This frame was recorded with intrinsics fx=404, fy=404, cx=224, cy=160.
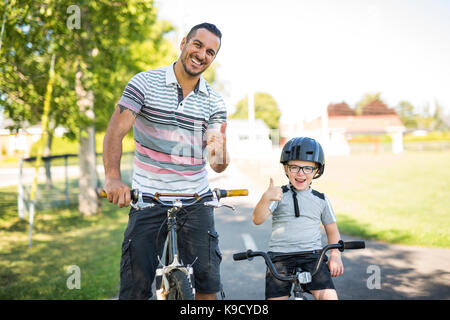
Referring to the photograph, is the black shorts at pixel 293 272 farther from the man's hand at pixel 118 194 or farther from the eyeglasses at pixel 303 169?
the man's hand at pixel 118 194

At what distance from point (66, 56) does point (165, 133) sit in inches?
251

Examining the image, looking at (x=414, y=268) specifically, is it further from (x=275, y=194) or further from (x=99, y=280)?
(x=99, y=280)

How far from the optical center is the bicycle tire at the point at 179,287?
2.56 m

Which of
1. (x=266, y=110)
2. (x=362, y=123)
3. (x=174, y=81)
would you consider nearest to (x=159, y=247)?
(x=174, y=81)

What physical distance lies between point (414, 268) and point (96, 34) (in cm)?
739

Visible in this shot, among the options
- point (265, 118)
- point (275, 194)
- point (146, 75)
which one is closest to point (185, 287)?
point (275, 194)

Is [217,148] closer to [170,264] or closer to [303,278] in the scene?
[170,264]

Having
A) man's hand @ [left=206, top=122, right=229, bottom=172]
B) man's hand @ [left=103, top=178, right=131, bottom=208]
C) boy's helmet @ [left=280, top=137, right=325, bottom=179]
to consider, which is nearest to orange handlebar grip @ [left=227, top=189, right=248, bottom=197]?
man's hand @ [left=206, top=122, right=229, bottom=172]

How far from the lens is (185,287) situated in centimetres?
→ 257

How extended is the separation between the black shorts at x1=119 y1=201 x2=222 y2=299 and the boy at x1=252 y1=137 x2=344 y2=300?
1.25 feet

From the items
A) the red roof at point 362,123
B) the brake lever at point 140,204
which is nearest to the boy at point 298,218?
the brake lever at point 140,204

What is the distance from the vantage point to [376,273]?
546 cm

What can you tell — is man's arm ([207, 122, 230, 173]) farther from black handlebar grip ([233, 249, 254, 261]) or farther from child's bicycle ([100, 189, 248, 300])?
black handlebar grip ([233, 249, 254, 261])

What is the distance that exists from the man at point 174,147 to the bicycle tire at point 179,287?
0.72ft
